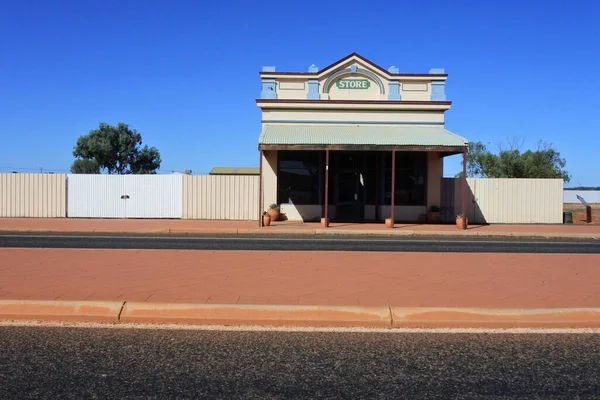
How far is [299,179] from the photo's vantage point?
23.2 m

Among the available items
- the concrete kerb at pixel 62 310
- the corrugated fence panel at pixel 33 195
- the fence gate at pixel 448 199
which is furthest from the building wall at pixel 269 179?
the concrete kerb at pixel 62 310

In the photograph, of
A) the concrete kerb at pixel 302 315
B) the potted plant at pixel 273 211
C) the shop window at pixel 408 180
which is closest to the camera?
the concrete kerb at pixel 302 315

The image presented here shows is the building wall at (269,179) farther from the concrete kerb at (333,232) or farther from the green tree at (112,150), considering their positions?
the green tree at (112,150)

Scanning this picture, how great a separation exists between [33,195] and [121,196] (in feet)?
13.0

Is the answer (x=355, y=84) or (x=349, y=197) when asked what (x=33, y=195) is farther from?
(x=355, y=84)

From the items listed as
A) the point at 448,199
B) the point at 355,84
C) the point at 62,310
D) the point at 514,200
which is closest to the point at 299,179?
the point at 355,84

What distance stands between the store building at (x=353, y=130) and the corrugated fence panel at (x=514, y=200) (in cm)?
192

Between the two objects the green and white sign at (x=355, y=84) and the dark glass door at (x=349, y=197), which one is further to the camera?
the green and white sign at (x=355, y=84)

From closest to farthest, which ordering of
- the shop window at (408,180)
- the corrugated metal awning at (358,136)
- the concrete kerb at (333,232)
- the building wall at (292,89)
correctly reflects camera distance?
the concrete kerb at (333,232) < the corrugated metal awning at (358,136) < the shop window at (408,180) < the building wall at (292,89)

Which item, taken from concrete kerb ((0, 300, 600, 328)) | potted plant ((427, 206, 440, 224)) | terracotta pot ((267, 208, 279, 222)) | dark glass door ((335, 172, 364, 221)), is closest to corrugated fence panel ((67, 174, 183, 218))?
terracotta pot ((267, 208, 279, 222))

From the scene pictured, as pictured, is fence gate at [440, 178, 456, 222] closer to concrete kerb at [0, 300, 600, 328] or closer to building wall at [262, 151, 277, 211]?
building wall at [262, 151, 277, 211]

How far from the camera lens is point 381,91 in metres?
23.9

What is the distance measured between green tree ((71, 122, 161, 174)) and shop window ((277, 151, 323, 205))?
40445mm

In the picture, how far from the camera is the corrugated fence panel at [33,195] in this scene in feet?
77.8
